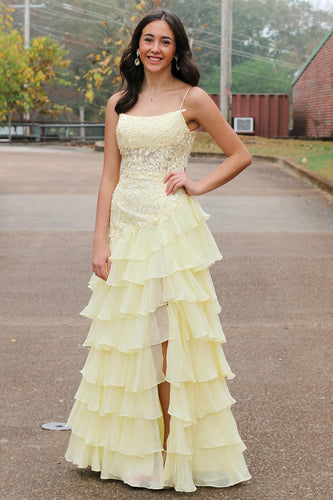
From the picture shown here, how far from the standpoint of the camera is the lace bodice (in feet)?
12.0

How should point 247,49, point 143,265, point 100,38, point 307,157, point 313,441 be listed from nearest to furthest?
point 143,265
point 313,441
point 307,157
point 100,38
point 247,49

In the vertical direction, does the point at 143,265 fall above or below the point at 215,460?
above

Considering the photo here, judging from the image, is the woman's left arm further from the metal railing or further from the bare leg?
the metal railing

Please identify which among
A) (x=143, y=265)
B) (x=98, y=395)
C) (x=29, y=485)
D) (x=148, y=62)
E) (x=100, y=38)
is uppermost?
(x=100, y=38)

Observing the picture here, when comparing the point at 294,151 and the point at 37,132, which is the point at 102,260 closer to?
the point at 294,151

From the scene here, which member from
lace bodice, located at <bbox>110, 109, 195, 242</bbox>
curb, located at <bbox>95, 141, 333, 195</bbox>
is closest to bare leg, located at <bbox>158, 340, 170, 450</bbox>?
lace bodice, located at <bbox>110, 109, 195, 242</bbox>

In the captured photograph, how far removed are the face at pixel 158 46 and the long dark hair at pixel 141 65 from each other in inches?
0.9

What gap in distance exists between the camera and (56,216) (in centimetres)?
1377

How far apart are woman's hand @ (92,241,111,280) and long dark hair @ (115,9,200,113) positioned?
0.59 metres

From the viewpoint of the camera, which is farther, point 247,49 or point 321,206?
point 247,49

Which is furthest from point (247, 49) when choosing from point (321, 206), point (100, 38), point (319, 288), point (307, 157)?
point (319, 288)

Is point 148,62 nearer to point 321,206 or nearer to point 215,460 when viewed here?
point 215,460

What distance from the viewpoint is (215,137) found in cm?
380

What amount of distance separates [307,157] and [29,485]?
65.7 ft
